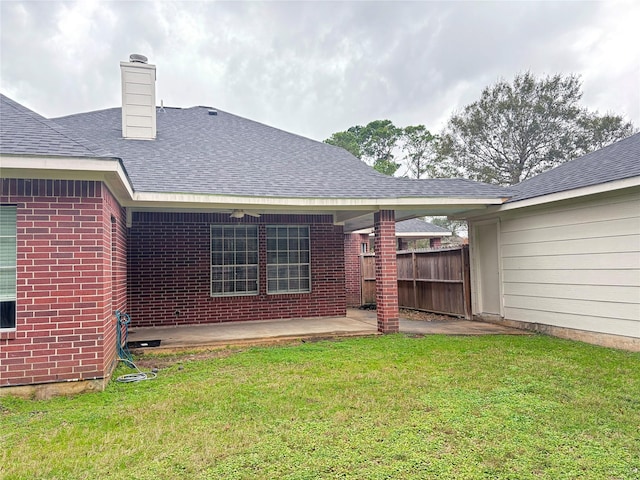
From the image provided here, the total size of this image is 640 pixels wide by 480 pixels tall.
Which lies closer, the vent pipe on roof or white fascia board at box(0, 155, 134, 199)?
white fascia board at box(0, 155, 134, 199)

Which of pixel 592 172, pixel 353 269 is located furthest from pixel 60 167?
pixel 353 269

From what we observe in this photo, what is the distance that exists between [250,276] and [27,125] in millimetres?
5464

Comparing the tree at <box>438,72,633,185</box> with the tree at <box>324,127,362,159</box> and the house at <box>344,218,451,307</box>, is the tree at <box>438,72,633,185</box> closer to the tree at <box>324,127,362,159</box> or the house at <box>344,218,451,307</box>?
the tree at <box>324,127,362,159</box>

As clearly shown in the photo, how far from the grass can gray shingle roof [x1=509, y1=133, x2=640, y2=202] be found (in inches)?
109

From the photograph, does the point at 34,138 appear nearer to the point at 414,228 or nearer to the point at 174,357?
the point at 174,357

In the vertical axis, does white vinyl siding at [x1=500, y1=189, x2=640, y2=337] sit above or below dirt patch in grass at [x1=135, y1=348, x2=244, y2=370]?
above

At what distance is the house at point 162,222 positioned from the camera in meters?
4.60

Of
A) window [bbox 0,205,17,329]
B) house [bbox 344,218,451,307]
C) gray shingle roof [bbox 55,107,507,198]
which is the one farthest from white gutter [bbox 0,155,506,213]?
house [bbox 344,218,451,307]

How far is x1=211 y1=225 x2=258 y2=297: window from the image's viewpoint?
9.31 metres

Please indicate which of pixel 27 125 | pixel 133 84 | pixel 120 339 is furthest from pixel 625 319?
pixel 133 84

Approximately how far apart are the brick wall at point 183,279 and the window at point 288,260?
0.16 metres

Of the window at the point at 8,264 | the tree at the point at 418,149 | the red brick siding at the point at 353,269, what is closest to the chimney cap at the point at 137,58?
the window at the point at 8,264

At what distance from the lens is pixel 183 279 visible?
356 inches

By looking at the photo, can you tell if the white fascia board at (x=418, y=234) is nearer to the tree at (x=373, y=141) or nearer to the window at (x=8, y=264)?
the window at (x=8, y=264)
